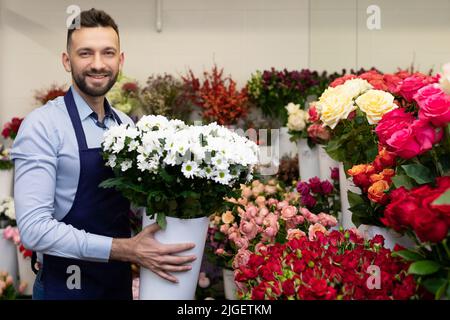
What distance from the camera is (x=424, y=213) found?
854 mm

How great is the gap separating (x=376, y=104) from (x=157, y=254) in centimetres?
72

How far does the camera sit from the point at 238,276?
117cm

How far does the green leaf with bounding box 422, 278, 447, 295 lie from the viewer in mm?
895

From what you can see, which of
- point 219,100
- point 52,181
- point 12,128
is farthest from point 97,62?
point 12,128

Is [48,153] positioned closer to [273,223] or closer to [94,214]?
[94,214]

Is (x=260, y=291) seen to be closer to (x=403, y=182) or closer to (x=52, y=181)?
(x=403, y=182)

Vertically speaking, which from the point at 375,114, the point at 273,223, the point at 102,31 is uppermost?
the point at 102,31

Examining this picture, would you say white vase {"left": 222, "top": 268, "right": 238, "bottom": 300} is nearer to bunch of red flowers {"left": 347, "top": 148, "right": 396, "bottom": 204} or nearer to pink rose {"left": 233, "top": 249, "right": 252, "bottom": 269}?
pink rose {"left": 233, "top": 249, "right": 252, "bottom": 269}

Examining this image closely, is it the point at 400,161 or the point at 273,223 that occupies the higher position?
the point at 400,161

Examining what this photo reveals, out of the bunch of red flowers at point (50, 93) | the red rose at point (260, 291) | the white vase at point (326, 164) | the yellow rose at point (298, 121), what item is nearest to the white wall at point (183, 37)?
the bunch of red flowers at point (50, 93)
